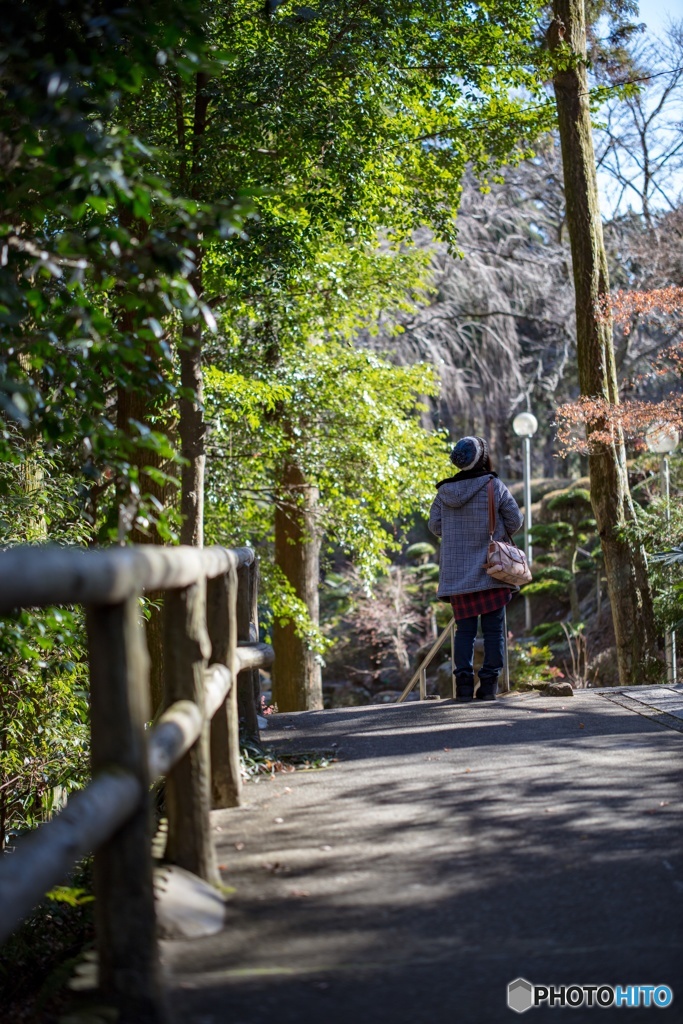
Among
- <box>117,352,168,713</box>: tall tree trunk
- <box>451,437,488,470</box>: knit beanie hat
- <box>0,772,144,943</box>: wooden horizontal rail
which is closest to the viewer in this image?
<box>0,772,144,943</box>: wooden horizontal rail

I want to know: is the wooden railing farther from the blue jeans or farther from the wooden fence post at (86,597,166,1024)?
the blue jeans

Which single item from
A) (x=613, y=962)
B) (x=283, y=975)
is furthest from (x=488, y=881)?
(x=283, y=975)

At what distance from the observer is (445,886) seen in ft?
11.3

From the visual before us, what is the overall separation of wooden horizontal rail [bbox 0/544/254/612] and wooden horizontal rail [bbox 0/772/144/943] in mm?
439

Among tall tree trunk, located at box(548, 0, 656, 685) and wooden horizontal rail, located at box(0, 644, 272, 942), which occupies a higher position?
tall tree trunk, located at box(548, 0, 656, 685)

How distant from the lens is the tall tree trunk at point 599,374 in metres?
13.4

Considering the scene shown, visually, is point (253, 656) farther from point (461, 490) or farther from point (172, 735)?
point (461, 490)

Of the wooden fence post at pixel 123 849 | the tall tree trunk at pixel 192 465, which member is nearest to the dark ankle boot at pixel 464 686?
the tall tree trunk at pixel 192 465

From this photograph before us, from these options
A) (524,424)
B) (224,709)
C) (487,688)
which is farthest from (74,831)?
(524,424)

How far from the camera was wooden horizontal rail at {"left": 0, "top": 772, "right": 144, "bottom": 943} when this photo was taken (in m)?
2.12

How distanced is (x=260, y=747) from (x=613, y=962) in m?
3.12

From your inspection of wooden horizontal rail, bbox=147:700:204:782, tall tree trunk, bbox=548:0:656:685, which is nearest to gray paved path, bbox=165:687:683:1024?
wooden horizontal rail, bbox=147:700:204:782

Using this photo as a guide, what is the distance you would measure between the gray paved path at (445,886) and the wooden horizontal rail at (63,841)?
521mm

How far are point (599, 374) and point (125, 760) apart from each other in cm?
1162
